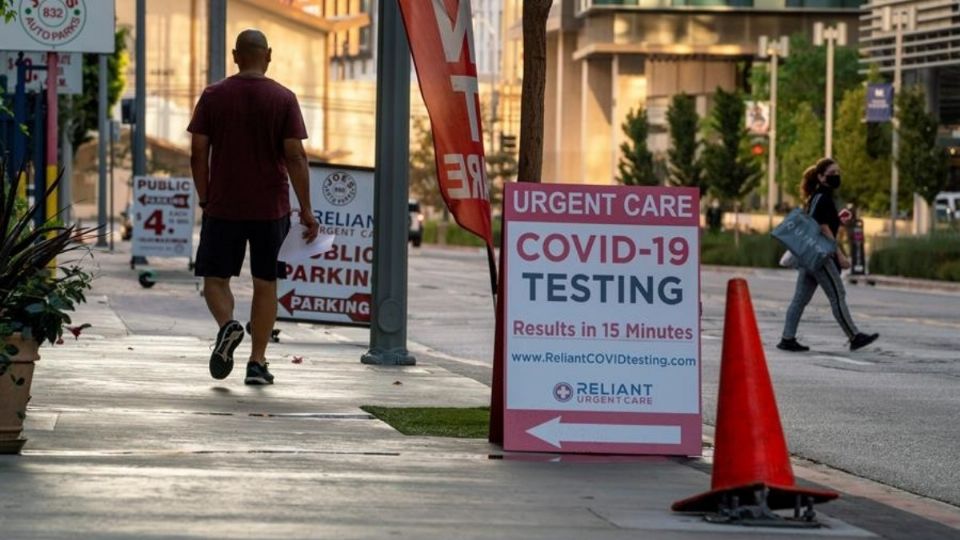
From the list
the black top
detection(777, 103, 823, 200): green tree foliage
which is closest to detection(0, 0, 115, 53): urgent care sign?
the black top

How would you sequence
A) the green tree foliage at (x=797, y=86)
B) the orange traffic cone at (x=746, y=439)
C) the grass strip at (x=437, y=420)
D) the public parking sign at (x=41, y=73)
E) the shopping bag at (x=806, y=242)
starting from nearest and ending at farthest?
the orange traffic cone at (x=746, y=439) → the grass strip at (x=437, y=420) → the shopping bag at (x=806, y=242) → the public parking sign at (x=41, y=73) → the green tree foliage at (x=797, y=86)

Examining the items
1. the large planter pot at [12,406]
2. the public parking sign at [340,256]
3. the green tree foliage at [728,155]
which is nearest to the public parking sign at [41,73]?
the public parking sign at [340,256]

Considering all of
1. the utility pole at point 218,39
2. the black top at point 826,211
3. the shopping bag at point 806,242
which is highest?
the utility pole at point 218,39

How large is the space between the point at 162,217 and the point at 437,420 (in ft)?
83.4

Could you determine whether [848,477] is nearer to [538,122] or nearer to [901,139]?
[538,122]

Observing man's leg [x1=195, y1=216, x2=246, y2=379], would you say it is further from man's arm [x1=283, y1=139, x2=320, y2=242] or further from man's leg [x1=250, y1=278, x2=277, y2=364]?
man's arm [x1=283, y1=139, x2=320, y2=242]

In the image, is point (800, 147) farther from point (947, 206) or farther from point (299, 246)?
point (299, 246)

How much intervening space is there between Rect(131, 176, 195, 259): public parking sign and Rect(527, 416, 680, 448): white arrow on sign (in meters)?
25.8

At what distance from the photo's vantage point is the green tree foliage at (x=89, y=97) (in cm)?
5497

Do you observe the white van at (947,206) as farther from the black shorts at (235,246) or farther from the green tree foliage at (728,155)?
the black shorts at (235,246)

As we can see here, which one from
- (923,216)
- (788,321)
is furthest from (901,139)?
(788,321)

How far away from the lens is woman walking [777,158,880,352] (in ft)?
67.9

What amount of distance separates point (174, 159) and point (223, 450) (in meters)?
118

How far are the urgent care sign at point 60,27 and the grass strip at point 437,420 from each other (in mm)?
6150
